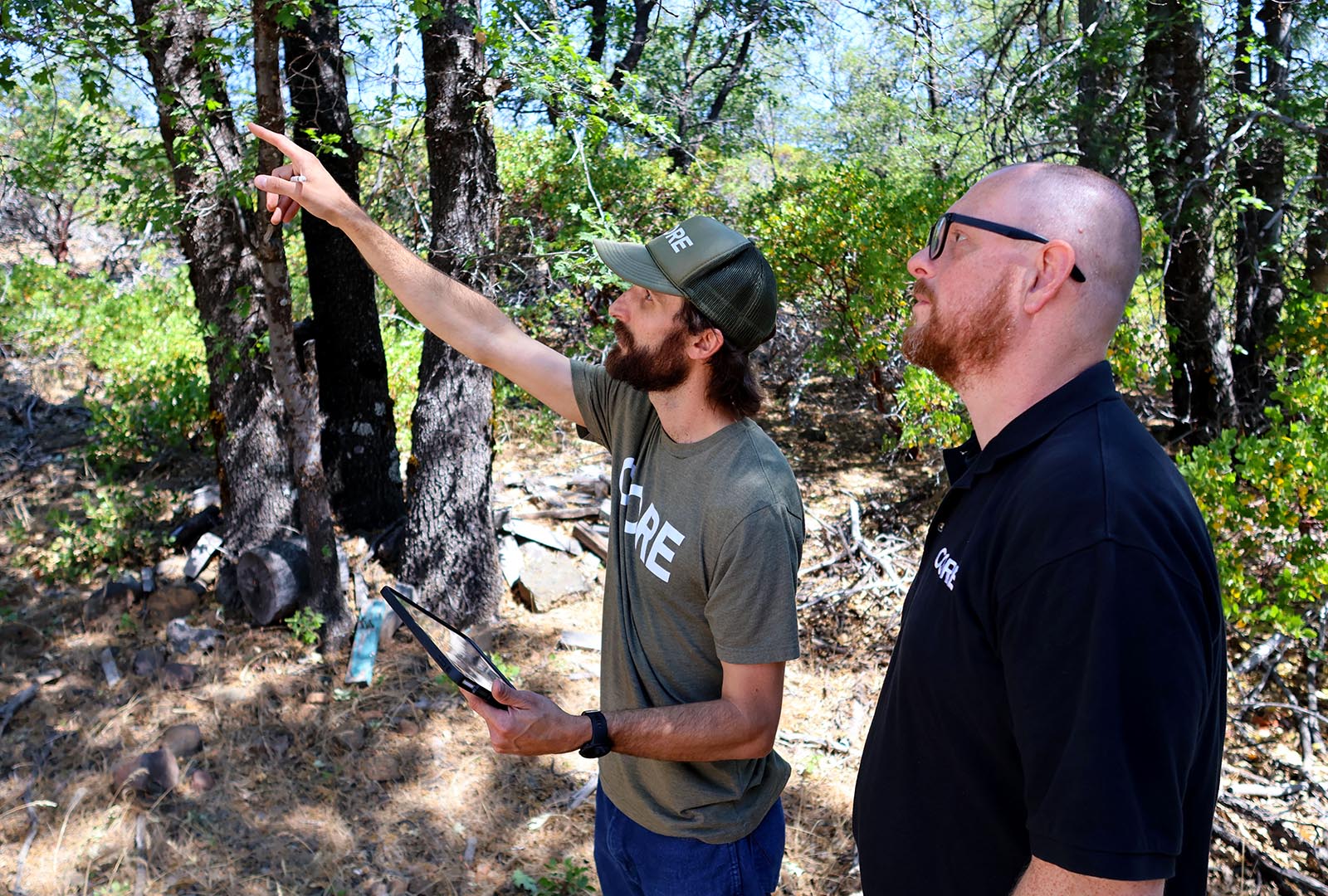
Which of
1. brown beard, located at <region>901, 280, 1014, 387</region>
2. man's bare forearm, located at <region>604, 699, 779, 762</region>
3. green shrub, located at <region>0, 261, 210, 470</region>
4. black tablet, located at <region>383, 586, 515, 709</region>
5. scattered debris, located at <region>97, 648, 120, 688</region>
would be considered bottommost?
scattered debris, located at <region>97, 648, 120, 688</region>

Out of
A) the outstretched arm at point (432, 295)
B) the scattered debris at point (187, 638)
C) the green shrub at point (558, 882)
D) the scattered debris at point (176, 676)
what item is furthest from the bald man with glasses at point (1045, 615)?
the scattered debris at point (187, 638)

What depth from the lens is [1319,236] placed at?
654 centimetres

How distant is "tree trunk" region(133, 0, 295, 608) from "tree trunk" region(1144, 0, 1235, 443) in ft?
18.1

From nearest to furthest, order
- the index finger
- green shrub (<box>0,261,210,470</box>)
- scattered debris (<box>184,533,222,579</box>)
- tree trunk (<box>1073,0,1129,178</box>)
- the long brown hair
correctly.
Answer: the long brown hair
the index finger
scattered debris (<box>184,533,222,579</box>)
tree trunk (<box>1073,0,1129,178</box>)
green shrub (<box>0,261,210,470</box>)

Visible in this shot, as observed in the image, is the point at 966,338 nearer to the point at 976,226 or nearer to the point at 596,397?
the point at 976,226

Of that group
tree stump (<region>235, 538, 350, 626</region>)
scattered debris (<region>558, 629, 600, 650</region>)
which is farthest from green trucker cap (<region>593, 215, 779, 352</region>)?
tree stump (<region>235, 538, 350, 626</region>)

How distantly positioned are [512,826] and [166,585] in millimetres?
2872

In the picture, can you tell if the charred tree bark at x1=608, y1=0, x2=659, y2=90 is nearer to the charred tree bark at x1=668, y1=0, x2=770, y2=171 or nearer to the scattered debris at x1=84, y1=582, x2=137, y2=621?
the charred tree bark at x1=668, y1=0, x2=770, y2=171

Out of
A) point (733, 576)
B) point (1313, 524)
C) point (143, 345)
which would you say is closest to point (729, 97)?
point (143, 345)

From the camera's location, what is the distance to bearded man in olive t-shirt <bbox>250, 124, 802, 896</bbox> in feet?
6.21

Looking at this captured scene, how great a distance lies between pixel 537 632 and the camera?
18.2 feet

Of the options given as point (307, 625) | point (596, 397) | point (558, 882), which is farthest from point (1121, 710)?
point (307, 625)

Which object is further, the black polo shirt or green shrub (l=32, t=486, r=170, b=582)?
green shrub (l=32, t=486, r=170, b=582)

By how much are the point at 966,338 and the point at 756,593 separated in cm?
69
